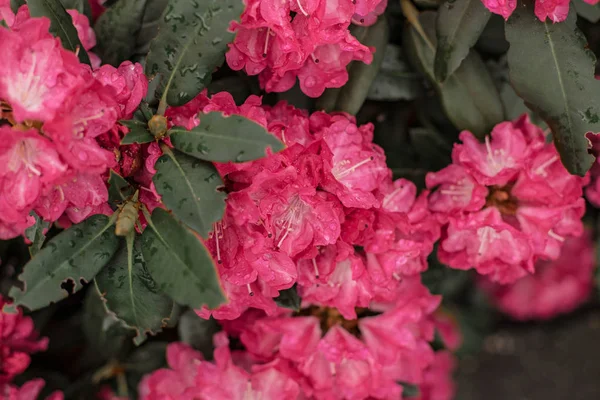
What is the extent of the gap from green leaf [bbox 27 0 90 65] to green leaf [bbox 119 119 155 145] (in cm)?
12

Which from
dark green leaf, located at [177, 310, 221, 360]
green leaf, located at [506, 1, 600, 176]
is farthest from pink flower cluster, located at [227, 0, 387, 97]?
dark green leaf, located at [177, 310, 221, 360]

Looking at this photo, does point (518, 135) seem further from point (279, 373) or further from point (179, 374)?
point (179, 374)

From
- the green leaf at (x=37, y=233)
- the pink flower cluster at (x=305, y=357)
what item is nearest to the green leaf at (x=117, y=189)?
the green leaf at (x=37, y=233)

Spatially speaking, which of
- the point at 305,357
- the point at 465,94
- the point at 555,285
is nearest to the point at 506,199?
the point at 465,94

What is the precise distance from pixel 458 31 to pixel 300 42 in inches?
10.1

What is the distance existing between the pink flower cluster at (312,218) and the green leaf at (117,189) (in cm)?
11

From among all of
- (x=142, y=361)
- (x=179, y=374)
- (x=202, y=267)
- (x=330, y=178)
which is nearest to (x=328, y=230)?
(x=330, y=178)

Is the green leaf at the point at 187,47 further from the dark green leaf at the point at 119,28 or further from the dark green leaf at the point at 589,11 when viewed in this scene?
the dark green leaf at the point at 589,11

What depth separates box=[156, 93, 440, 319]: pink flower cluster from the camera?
0.76 meters

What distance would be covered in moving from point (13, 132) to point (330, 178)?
376 mm

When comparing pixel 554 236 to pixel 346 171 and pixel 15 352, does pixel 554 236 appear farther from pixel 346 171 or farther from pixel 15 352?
pixel 15 352

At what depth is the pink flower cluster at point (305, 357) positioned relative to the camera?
3.17 ft

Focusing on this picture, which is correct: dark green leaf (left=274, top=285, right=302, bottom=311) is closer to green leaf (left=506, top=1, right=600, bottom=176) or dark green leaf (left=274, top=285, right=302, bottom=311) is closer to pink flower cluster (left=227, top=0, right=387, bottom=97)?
pink flower cluster (left=227, top=0, right=387, bottom=97)

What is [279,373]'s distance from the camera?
37.9 inches
